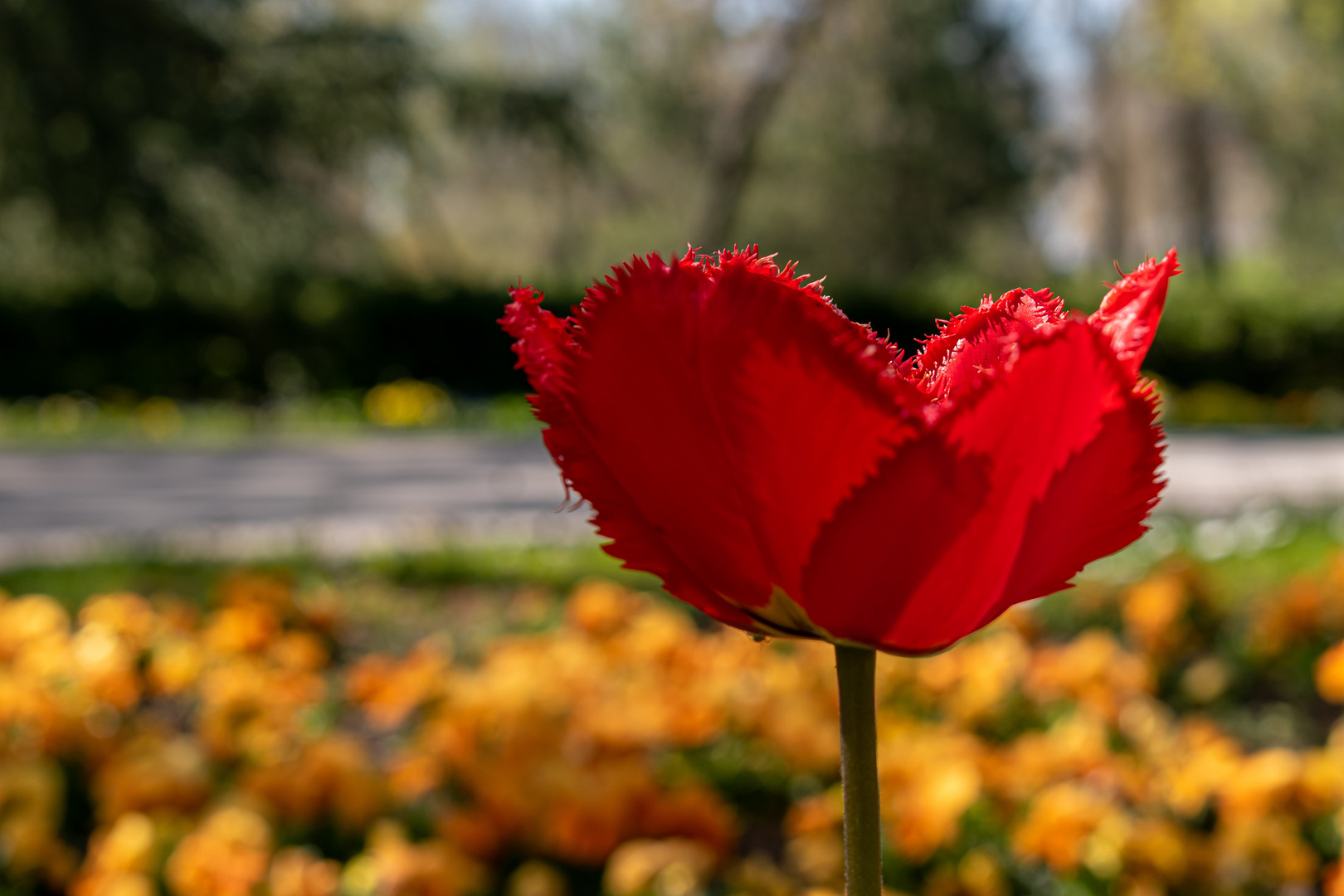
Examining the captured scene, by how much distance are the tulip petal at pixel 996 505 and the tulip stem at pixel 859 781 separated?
0.02 meters

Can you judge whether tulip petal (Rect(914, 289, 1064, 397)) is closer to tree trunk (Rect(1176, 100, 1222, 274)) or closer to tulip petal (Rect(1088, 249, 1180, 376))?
tulip petal (Rect(1088, 249, 1180, 376))

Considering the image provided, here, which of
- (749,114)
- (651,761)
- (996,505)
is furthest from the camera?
(749,114)

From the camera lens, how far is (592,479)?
0.41 m

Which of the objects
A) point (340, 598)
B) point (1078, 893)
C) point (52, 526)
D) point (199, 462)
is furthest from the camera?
point (199, 462)

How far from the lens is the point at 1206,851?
174cm

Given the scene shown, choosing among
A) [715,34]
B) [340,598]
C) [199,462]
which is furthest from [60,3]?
[715,34]

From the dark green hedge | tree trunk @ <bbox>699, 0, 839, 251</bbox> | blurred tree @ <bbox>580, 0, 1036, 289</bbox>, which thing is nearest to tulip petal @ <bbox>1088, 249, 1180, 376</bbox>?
the dark green hedge

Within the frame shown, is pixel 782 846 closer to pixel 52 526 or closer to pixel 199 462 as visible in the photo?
pixel 52 526

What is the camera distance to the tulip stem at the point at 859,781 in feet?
1.24

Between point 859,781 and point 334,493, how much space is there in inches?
308

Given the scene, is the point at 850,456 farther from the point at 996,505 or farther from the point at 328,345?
the point at 328,345

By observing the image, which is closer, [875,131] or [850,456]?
[850,456]

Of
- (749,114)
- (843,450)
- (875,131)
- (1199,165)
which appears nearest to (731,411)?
(843,450)

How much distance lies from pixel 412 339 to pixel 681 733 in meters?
12.9
